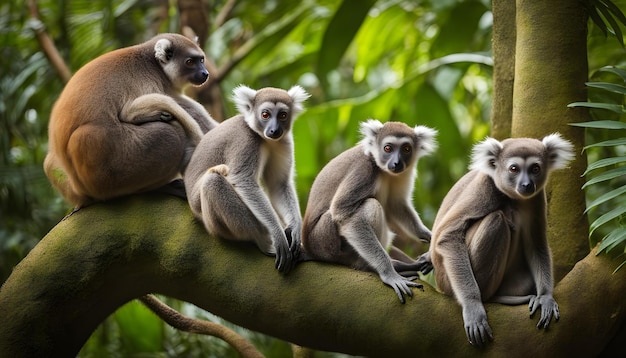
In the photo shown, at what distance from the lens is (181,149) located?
17.5ft

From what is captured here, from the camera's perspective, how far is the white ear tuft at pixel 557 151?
4664 mm

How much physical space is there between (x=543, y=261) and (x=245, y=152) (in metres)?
2.14

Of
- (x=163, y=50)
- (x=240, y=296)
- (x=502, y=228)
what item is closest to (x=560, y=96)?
(x=502, y=228)

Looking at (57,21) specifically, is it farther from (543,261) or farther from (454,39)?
(543,261)

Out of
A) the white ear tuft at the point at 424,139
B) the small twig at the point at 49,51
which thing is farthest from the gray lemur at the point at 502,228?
the small twig at the point at 49,51

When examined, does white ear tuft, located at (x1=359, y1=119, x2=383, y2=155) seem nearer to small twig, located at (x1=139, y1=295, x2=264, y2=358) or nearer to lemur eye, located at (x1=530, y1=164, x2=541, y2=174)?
lemur eye, located at (x1=530, y1=164, x2=541, y2=174)

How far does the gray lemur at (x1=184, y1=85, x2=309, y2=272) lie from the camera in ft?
15.4

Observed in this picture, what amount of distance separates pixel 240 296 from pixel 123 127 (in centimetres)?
168

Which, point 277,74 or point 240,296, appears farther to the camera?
point 277,74

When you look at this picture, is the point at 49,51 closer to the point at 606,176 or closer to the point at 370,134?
the point at 370,134

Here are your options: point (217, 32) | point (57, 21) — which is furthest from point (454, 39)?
point (57, 21)

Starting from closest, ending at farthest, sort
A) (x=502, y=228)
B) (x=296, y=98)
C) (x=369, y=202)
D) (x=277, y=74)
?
(x=502, y=228), (x=369, y=202), (x=296, y=98), (x=277, y=74)

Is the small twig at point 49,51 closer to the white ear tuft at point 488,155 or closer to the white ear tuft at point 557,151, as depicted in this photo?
the white ear tuft at point 488,155

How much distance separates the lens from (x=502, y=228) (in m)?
4.57
